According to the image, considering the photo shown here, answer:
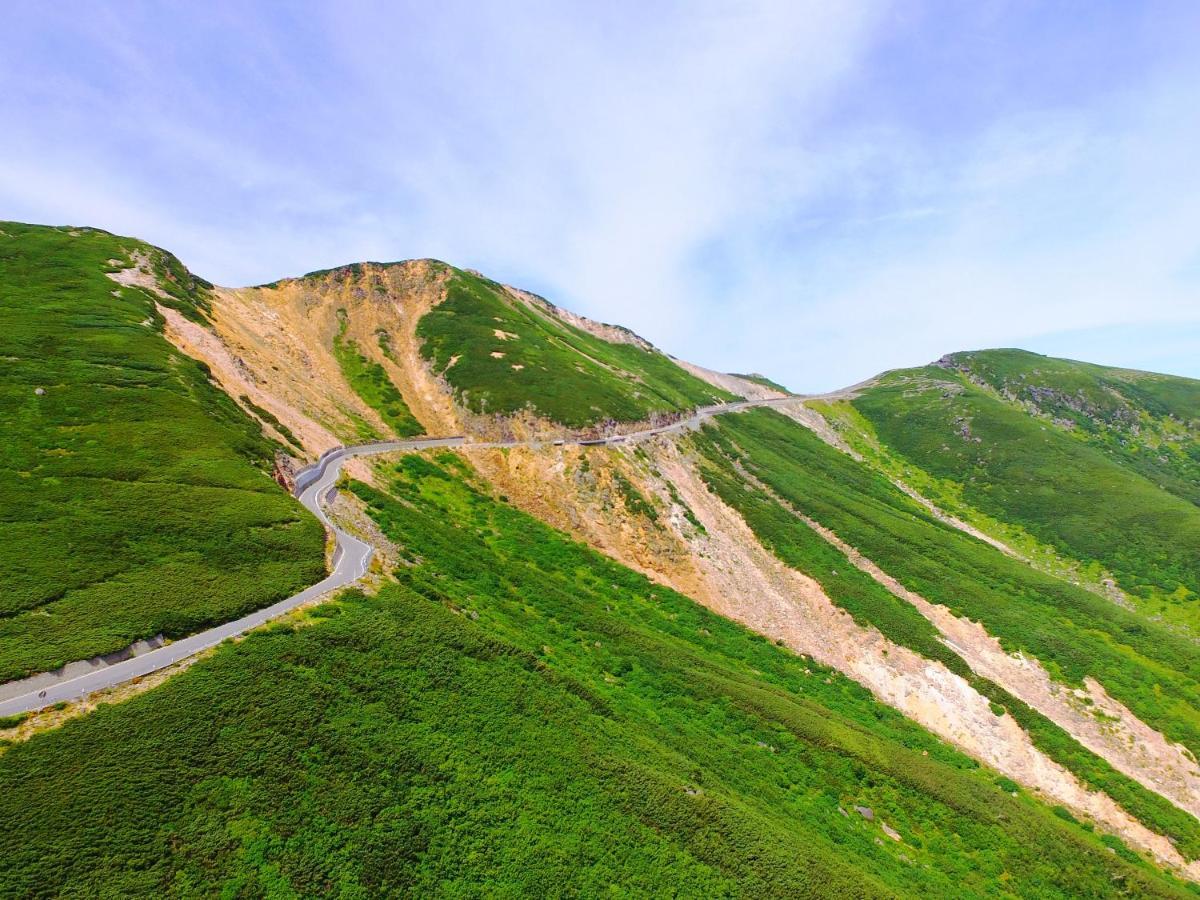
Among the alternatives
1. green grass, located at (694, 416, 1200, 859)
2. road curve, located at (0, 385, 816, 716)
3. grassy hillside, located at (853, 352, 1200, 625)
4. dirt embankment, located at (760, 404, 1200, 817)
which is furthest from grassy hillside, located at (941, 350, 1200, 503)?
road curve, located at (0, 385, 816, 716)

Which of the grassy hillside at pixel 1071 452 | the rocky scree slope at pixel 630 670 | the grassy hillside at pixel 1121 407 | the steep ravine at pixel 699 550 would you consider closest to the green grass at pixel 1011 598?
the rocky scree slope at pixel 630 670

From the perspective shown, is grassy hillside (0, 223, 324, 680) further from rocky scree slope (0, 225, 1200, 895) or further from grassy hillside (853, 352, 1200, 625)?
grassy hillside (853, 352, 1200, 625)

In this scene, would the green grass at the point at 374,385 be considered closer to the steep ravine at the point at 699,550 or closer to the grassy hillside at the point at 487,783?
the steep ravine at the point at 699,550

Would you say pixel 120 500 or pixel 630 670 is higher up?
pixel 120 500

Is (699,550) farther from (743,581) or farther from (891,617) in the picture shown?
(891,617)

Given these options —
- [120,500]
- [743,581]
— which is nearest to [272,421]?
[120,500]

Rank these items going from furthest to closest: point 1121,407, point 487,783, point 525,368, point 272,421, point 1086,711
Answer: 1. point 1121,407
2. point 525,368
3. point 272,421
4. point 1086,711
5. point 487,783
